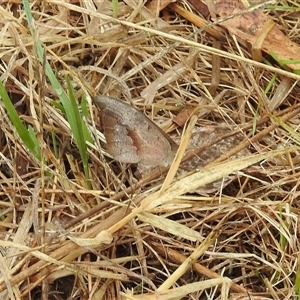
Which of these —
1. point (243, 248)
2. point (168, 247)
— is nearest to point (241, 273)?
point (243, 248)

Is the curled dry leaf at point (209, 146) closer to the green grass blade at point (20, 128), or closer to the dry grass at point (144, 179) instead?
the dry grass at point (144, 179)

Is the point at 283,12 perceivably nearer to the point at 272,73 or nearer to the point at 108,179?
the point at 272,73

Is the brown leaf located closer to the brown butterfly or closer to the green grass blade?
the brown butterfly

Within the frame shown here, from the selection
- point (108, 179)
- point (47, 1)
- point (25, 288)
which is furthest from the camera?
point (47, 1)

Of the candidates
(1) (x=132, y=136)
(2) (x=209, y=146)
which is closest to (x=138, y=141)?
(1) (x=132, y=136)

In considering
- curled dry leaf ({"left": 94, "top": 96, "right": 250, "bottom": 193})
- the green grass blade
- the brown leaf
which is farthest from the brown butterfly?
the brown leaf

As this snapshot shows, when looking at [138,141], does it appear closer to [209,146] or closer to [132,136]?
[132,136]
